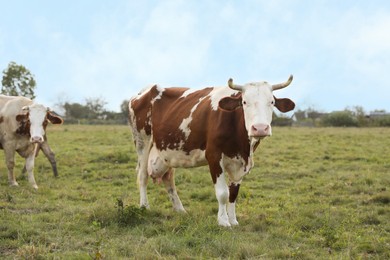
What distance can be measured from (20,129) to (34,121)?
67 centimetres

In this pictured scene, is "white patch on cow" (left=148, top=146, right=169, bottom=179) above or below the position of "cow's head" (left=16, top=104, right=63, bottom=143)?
below

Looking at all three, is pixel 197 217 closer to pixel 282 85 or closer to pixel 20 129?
pixel 282 85

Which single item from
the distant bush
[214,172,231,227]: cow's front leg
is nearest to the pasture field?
[214,172,231,227]: cow's front leg

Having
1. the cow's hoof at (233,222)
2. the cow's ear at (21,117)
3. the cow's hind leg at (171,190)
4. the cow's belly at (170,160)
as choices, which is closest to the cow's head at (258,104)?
the cow's belly at (170,160)

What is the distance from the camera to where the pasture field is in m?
5.46

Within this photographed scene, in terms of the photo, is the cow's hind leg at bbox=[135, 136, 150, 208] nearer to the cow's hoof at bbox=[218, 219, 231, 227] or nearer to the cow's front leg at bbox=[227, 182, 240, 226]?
the cow's front leg at bbox=[227, 182, 240, 226]

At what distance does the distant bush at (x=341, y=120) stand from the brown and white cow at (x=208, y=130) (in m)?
48.8

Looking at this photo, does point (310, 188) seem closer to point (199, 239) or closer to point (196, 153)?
point (196, 153)

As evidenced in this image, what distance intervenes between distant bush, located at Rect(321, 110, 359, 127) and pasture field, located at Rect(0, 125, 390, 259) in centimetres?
4209

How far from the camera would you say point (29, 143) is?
11.8 m

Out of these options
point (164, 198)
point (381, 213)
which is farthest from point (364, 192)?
point (164, 198)

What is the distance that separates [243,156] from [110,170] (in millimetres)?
7533

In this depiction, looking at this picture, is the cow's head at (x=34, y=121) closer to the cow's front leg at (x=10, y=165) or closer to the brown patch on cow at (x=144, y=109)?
the cow's front leg at (x=10, y=165)

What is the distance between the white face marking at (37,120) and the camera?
11004mm
